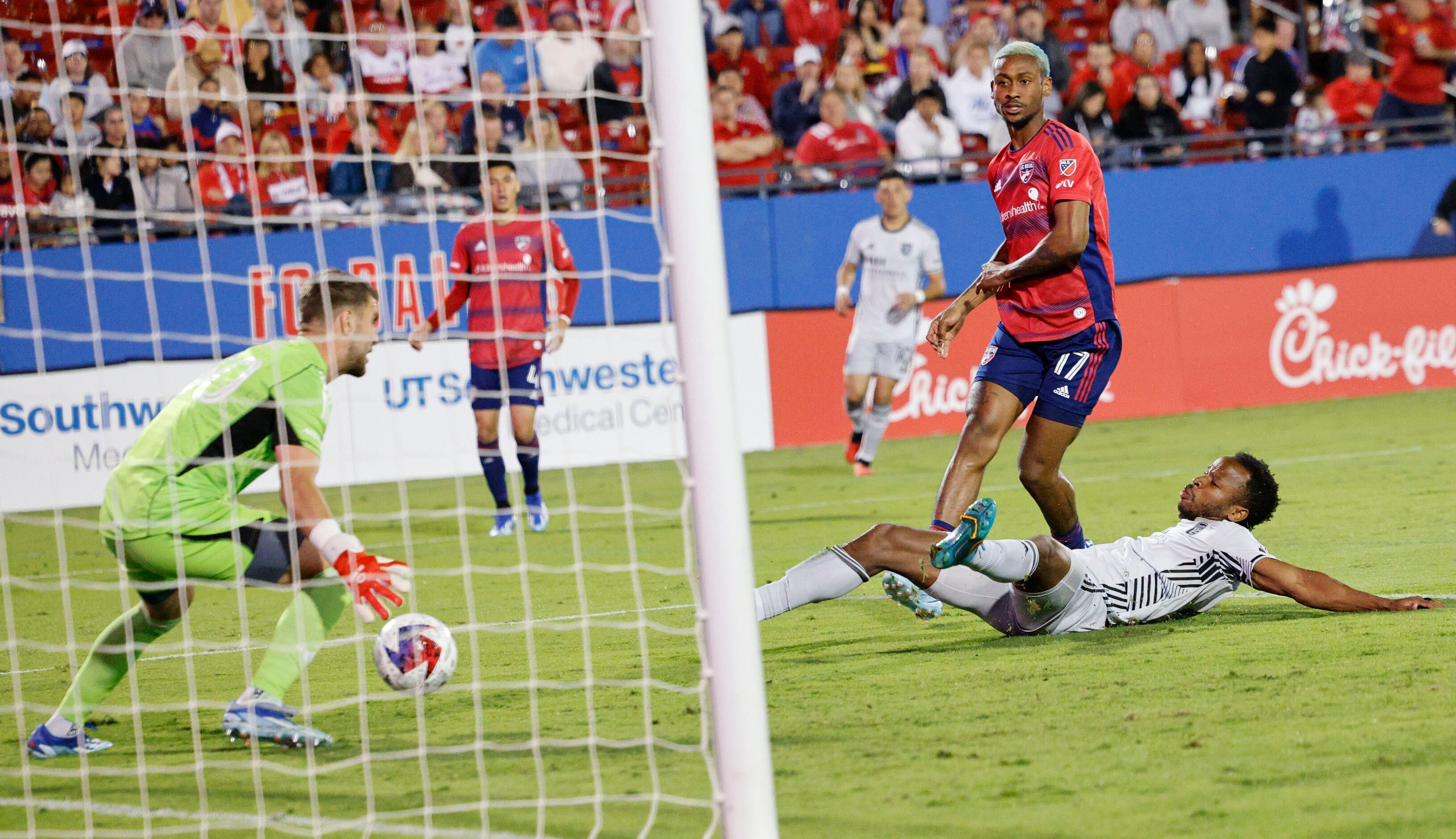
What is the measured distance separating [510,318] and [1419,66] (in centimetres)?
1069

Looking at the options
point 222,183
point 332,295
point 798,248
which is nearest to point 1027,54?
point 332,295

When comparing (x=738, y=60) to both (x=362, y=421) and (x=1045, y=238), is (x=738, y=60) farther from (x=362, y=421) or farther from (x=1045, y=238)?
(x=1045, y=238)

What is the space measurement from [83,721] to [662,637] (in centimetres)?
222

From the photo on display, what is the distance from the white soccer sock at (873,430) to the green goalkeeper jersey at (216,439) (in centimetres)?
759

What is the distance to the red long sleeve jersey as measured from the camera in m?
10.1

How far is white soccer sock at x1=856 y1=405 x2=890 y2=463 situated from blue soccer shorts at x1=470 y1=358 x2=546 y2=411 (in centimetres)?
297

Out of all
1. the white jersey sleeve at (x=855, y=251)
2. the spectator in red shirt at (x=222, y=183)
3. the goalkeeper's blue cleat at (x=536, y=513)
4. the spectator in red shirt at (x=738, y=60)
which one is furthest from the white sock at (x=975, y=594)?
the spectator in red shirt at (x=738, y=60)

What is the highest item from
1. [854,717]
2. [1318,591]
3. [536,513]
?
[1318,591]

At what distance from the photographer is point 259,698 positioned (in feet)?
16.0

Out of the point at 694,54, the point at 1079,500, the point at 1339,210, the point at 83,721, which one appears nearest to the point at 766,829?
the point at 694,54

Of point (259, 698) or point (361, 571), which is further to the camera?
point (259, 698)

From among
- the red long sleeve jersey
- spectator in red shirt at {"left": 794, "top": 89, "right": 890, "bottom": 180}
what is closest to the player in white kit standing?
the red long sleeve jersey

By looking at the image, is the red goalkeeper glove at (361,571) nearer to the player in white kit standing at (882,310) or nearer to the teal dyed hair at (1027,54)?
the teal dyed hair at (1027,54)

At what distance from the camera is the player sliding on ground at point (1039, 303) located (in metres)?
5.80
